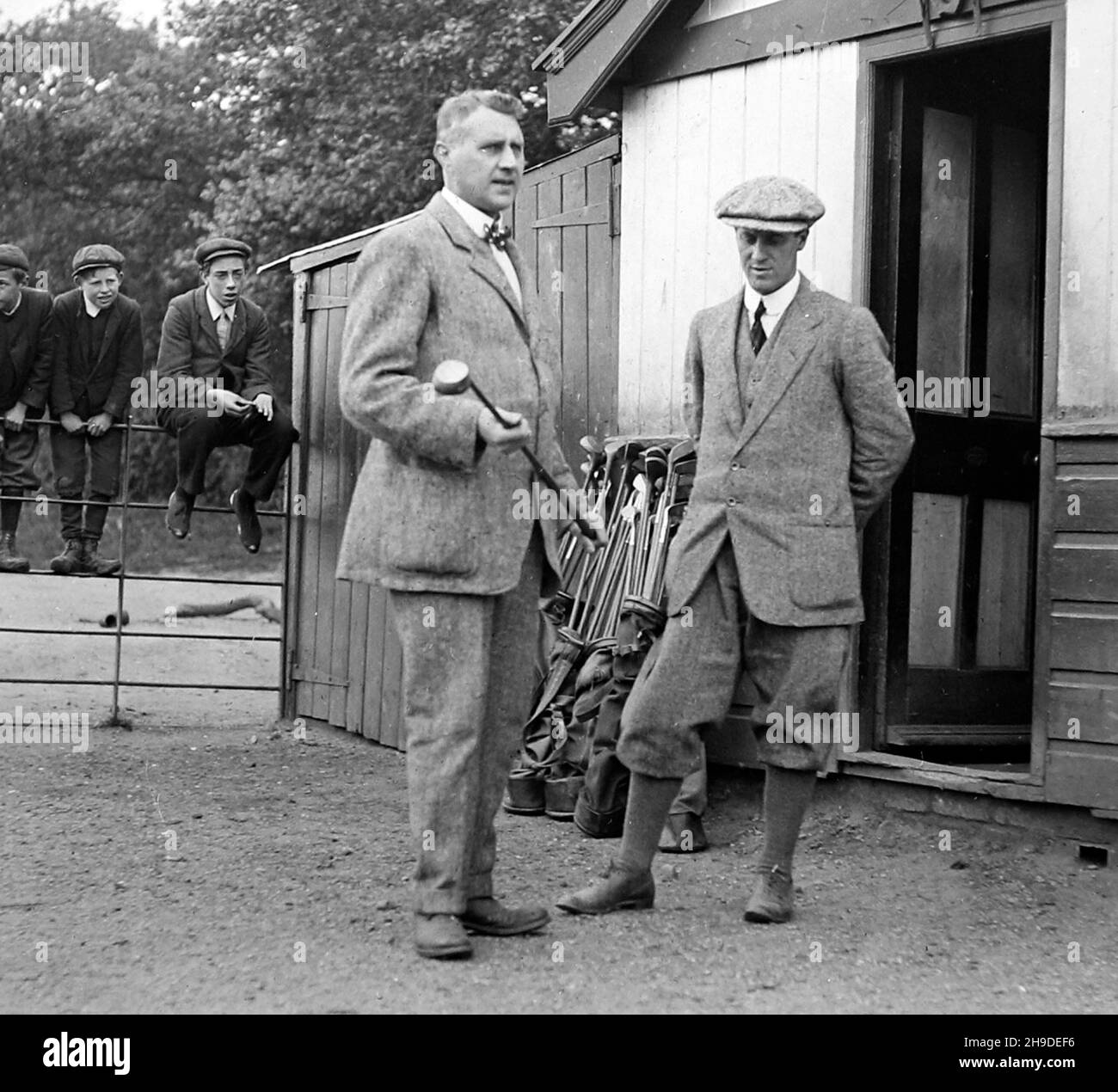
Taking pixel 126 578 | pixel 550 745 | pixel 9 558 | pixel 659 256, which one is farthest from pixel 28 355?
pixel 550 745

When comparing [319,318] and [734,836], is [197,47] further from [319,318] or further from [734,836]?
[734,836]

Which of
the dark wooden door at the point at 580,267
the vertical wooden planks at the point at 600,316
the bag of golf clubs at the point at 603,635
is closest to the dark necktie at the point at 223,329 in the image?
the dark wooden door at the point at 580,267

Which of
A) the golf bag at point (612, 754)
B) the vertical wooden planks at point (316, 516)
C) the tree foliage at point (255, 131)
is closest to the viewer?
the golf bag at point (612, 754)

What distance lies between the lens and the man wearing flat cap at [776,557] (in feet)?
15.9

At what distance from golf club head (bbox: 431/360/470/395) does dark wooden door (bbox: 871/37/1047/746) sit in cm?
273

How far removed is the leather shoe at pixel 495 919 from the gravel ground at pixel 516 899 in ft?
0.19

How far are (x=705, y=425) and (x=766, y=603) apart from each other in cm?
65

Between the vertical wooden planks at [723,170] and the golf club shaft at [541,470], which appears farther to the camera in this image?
the vertical wooden planks at [723,170]

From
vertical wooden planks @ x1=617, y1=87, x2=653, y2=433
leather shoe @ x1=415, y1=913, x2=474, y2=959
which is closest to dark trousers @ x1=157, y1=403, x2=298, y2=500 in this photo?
vertical wooden planks @ x1=617, y1=87, x2=653, y2=433

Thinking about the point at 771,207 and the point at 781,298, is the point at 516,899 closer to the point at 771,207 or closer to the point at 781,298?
the point at 781,298

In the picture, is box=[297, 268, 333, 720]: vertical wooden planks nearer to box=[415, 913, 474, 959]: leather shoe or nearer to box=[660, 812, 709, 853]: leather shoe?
box=[660, 812, 709, 853]: leather shoe

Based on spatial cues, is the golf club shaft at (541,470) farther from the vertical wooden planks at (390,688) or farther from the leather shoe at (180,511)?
the leather shoe at (180,511)

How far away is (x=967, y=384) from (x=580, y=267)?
73.1 inches
